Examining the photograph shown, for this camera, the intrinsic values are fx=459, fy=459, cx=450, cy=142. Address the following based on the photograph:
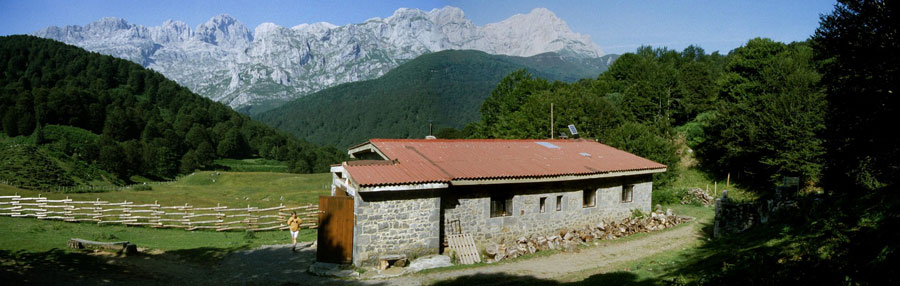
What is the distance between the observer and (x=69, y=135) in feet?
302

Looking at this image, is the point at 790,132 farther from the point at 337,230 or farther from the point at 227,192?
the point at 227,192

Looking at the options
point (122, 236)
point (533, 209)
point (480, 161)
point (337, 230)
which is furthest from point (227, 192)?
Answer: point (533, 209)

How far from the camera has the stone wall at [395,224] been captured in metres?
13.9

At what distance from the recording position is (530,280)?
487 inches

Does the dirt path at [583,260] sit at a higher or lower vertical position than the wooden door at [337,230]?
lower

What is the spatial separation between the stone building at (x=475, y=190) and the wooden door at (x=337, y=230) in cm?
34

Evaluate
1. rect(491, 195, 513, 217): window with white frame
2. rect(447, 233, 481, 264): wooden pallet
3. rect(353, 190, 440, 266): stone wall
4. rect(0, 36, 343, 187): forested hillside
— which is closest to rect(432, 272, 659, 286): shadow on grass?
rect(447, 233, 481, 264): wooden pallet

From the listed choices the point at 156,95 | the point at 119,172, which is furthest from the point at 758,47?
the point at 156,95

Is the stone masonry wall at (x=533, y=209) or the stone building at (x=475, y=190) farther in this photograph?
the stone masonry wall at (x=533, y=209)

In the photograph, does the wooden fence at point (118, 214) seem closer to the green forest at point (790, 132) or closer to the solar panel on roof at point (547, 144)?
the solar panel on roof at point (547, 144)

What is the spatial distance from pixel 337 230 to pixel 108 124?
118 metres

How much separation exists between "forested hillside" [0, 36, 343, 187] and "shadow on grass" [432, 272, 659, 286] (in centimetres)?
4685

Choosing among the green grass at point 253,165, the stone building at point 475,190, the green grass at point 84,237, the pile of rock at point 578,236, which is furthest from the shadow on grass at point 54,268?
the green grass at point 253,165

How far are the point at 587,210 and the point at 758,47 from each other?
32017 mm
